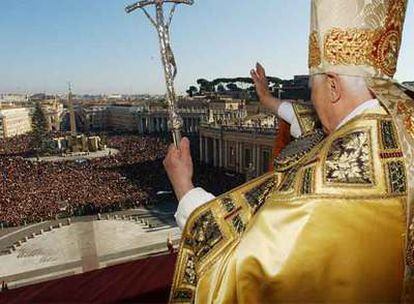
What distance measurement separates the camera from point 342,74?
71.4 inches

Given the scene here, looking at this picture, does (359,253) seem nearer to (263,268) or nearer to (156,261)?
(263,268)

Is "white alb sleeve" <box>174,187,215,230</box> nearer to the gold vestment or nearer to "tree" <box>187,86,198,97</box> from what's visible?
the gold vestment

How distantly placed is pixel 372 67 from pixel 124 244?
2229cm

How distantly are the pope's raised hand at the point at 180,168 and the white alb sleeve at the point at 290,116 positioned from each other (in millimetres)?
1572

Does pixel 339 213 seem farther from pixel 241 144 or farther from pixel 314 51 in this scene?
pixel 241 144

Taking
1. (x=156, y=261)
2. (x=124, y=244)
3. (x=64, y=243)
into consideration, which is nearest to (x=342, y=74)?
(x=156, y=261)

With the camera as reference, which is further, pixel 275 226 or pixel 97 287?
pixel 97 287

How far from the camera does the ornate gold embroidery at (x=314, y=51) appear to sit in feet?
6.32

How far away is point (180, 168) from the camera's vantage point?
2295 mm

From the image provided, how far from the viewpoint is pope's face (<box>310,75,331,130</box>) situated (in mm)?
1854

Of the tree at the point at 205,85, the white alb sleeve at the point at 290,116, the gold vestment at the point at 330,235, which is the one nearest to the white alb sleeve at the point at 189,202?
the gold vestment at the point at 330,235

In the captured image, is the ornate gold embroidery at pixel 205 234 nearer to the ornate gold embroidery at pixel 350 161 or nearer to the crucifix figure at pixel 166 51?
the ornate gold embroidery at pixel 350 161

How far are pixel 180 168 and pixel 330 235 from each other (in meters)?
1.05

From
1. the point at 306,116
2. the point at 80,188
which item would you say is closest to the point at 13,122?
the point at 80,188
